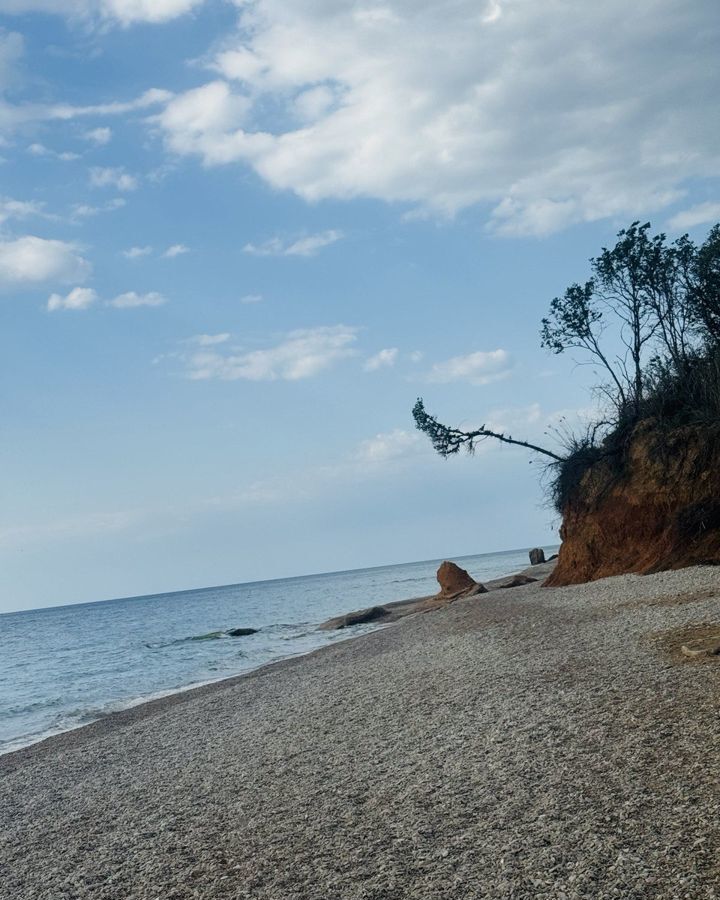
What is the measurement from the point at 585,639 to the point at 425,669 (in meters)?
3.05

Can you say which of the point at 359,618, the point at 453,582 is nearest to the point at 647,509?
the point at 453,582

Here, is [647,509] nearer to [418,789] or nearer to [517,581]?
[517,581]

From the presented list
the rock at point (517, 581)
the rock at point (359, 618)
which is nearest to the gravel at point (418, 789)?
the rock at point (517, 581)

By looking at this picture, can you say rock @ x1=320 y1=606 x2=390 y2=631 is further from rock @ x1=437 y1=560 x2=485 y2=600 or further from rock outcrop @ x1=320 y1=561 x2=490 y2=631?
rock @ x1=437 y1=560 x2=485 y2=600

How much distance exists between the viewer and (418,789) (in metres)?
7.76

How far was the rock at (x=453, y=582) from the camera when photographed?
35062 millimetres

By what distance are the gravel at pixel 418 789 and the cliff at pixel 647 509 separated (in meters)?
8.47

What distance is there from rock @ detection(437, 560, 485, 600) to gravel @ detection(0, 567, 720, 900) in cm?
1982

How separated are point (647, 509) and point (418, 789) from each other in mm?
19741

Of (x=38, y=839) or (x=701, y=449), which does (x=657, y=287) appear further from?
(x=38, y=839)

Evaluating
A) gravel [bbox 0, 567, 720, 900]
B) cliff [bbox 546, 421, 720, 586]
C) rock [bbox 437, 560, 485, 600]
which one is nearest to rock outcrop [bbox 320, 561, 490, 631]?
rock [bbox 437, 560, 485, 600]

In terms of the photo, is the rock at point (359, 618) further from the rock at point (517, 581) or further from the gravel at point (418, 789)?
the gravel at point (418, 789)

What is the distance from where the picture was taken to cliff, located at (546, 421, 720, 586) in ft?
76.2

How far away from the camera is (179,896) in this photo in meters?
6.35
